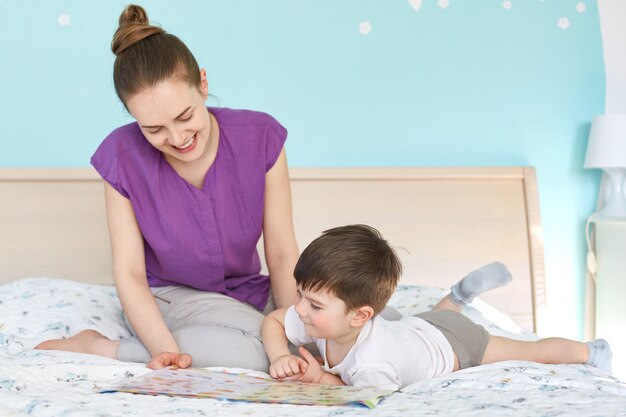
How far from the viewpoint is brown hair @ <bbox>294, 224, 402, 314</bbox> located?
1.39m

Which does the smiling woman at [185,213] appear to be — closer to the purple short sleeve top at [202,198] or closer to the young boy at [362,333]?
the purple short sleeve top at [202,198]

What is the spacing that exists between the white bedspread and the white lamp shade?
808mm

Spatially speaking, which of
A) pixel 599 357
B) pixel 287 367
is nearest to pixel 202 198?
pixel 287 367

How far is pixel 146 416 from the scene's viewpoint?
113 centimetres

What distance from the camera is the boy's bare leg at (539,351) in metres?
1.62

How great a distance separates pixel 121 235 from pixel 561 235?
1564 mm

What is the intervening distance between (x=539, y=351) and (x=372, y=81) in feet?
3.99

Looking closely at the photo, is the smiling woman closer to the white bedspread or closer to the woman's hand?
the woman's hand

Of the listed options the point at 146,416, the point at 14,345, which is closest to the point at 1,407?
the point at 146,416

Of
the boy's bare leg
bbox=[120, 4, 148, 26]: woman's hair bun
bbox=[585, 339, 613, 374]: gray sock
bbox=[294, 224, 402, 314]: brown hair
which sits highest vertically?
bbox=[120, 4, 148, 26]: woman's hair bun

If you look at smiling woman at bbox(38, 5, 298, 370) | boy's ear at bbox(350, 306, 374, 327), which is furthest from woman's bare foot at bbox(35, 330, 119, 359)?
boy's ear at bbox(350, 306, 374, 327)

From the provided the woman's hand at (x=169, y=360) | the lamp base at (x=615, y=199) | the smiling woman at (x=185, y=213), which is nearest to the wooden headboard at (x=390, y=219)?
the lamp base at (x=615, y=199)

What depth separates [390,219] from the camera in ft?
8.14

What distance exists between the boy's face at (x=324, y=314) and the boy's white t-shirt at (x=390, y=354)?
0.05m
